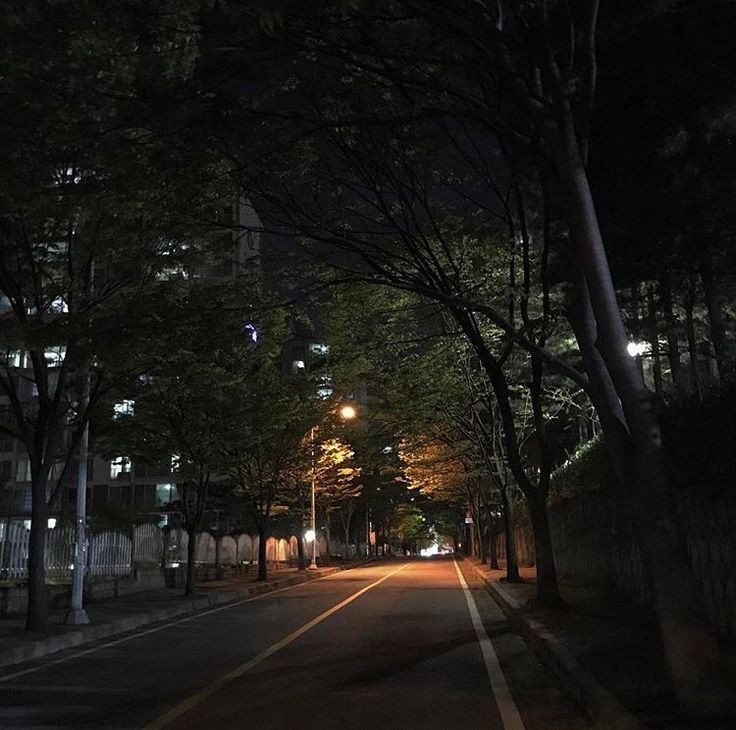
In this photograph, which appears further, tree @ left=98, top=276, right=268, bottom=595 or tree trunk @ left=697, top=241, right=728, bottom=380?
tree @ left=98, top=276, right=268, bottom=595

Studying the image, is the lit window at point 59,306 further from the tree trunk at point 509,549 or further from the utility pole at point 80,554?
the tree trunk at point 509,549

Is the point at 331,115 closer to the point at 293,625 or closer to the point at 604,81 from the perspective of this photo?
the point at 604,81

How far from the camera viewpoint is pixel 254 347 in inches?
828

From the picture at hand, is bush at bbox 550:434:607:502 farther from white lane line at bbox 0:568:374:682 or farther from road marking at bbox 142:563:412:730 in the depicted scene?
white lane line at bbox 0:568:374:682

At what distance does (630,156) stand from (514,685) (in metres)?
6.95

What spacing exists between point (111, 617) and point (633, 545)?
10.4 meters

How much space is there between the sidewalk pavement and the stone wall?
360 inches

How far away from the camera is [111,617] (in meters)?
15.4

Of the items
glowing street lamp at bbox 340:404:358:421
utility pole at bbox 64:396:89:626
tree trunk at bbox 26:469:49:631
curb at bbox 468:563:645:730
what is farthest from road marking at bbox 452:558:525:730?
glowing street lamp at bbox 340:404:358:421

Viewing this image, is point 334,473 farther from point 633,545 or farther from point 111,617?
point 633,545

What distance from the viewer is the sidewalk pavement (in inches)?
443

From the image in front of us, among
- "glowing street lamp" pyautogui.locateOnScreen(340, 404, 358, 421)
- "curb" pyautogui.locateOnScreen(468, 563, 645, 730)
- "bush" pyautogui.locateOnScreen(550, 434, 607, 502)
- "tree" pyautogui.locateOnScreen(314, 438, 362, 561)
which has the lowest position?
"curb" pyautogui.locateOnScreen(468, 563, 645, 730)

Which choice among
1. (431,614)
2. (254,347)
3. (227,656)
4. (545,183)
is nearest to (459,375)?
(254,347)

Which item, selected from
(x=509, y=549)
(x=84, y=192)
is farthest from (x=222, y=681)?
(x=509, y=549)
